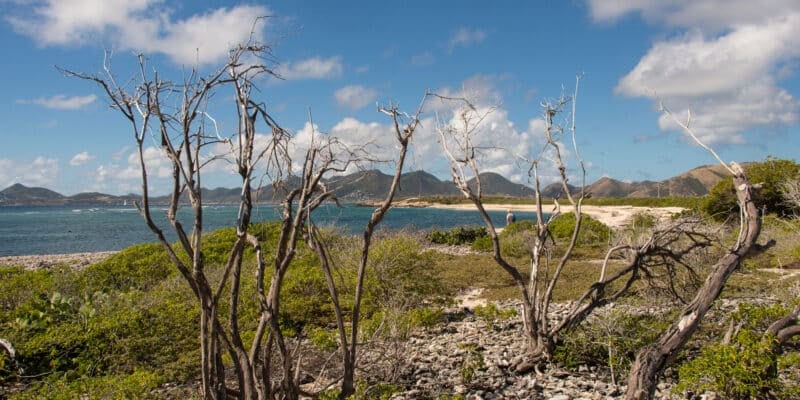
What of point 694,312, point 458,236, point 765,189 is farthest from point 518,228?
point 694,312

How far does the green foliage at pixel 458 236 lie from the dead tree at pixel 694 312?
67.5 feet

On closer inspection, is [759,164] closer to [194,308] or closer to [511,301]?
[511,301]

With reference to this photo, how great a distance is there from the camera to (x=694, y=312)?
5.01m

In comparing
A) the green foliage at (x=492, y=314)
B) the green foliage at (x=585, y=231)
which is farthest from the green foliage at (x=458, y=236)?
the green foliage at (x=492, y=314)

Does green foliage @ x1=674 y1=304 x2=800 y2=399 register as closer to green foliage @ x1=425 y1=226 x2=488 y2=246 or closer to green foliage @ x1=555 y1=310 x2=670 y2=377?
green foliage @ x1=555 y1=310 x2=670 y2=377

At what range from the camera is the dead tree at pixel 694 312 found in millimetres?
4645

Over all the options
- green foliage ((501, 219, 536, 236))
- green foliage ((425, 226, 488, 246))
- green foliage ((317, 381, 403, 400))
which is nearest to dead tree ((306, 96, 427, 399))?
green foliage ((317, 381, 403, 400))

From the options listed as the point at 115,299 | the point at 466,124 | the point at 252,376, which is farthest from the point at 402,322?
the point at 115,299

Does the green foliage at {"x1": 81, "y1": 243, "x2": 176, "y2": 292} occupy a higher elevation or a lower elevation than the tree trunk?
lower

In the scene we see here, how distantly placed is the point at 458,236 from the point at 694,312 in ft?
70.5

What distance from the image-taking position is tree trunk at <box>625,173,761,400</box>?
15.2 feet

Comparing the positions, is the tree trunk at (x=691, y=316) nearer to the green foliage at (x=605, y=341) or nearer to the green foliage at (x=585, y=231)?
the green foliage at (x=605, y=341)

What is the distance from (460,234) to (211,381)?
76.7 feet

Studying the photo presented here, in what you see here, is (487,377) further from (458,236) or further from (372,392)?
(458,236)
